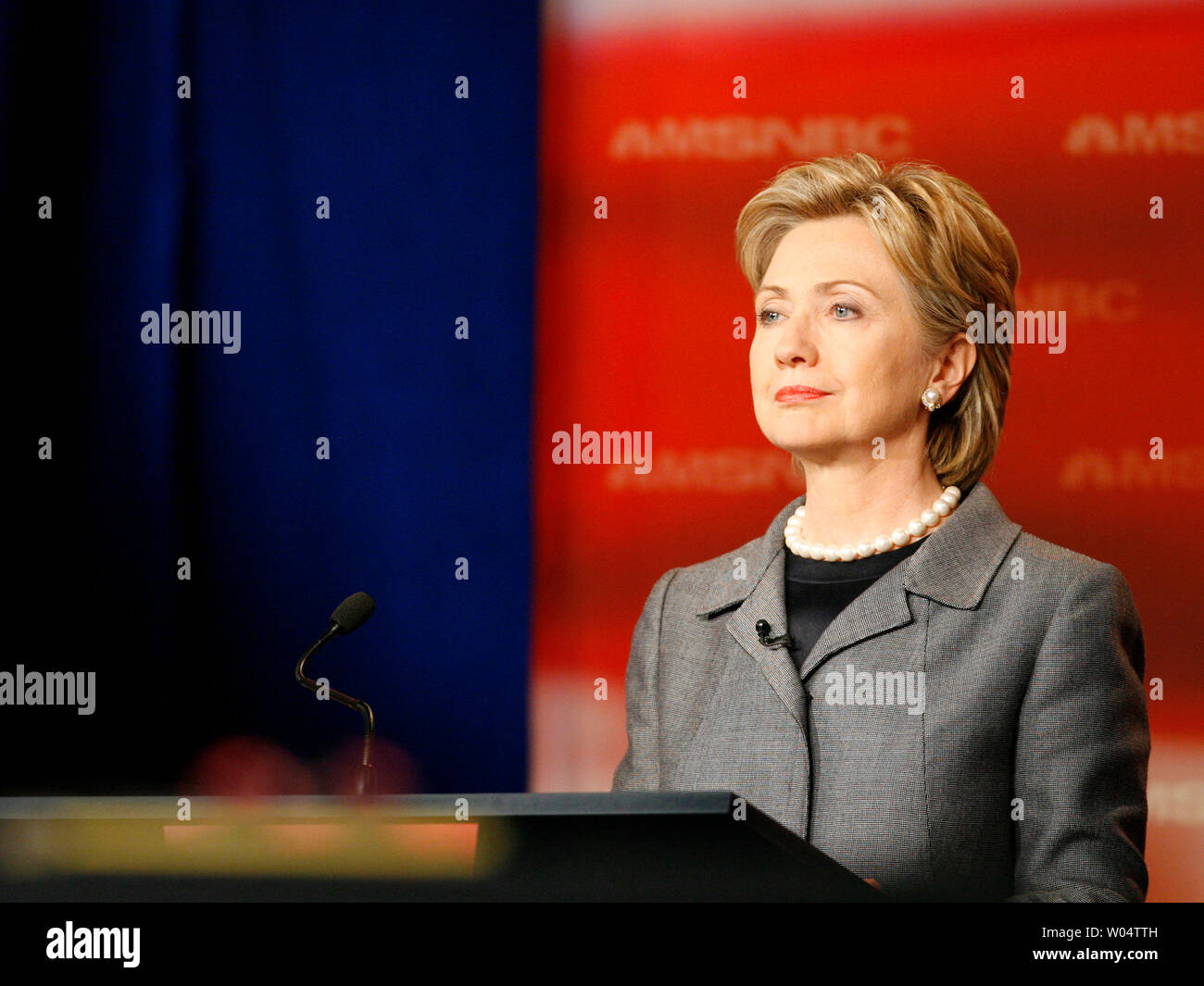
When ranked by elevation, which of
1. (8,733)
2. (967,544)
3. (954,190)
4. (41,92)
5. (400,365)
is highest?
(41,92)

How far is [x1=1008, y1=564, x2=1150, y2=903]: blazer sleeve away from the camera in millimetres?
1666

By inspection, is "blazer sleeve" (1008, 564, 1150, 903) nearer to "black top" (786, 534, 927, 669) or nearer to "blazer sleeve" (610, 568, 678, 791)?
"black top" (786, 534, 927, 669)

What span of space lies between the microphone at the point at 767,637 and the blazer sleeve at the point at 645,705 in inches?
9.9

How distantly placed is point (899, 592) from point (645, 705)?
18.5 inches

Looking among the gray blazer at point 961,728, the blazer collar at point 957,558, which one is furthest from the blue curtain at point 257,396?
the gray blazer at point 961,728

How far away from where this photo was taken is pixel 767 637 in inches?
76.5

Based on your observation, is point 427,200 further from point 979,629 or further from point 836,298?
point 979,629

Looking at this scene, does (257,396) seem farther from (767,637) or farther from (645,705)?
(767,637)

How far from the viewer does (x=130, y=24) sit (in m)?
2.84

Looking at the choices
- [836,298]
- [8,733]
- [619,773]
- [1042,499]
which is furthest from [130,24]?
[1042,499]

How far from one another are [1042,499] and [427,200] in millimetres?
1402

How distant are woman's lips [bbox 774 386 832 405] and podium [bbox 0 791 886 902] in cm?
106

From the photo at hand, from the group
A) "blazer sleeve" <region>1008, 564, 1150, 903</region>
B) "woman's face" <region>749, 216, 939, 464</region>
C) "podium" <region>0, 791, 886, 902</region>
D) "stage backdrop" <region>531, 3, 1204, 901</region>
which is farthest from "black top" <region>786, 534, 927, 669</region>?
"podium" <region>0, 791, 886, 902</region>

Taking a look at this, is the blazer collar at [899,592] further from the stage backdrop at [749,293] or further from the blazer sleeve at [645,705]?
the stage backdrop at [749,293]
